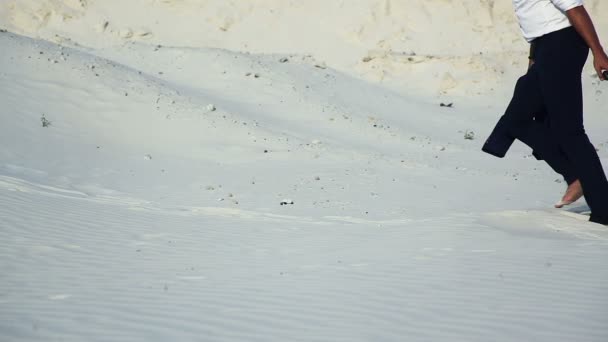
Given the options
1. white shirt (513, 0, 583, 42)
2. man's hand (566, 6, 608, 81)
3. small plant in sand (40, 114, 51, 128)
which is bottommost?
man's hand (566, 6, 608, 81)

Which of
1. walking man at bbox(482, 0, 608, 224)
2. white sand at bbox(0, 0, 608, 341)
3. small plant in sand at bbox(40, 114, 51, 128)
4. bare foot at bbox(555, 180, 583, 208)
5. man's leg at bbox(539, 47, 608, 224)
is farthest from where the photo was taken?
small plant in sand at bbox(40, 114, 51, 128)

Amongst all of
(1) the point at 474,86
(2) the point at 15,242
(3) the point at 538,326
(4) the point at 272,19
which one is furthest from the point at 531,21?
(4) the point at 272,19

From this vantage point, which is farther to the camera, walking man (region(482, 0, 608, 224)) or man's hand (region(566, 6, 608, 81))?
walking man (region(482, 0, 608, 224))

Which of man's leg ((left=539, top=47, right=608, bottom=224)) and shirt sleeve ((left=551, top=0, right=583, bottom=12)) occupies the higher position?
shirt sleeve ((left=551, top=0, right=583, bottom=12))

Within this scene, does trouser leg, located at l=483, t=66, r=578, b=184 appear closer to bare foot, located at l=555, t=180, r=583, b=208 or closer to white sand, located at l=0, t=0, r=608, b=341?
bare foot, located at l=555, t=180, r=583, b=208

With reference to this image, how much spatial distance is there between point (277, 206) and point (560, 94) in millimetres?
3606

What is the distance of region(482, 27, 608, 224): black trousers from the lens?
4.79 metres

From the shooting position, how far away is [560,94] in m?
4.83

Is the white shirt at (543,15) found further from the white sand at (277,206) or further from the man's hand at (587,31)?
the white sand at (277,206)

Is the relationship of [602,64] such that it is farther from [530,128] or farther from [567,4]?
[530,128]

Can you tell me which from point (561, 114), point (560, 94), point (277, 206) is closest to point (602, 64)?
point (560, 94)

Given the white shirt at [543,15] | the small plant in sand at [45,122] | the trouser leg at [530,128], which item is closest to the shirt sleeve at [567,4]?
the white shirt at [543,15]

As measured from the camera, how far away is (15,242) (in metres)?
5.02

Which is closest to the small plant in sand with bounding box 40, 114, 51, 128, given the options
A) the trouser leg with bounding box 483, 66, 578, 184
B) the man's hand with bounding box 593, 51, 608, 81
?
the trouser leg with bounding box 483, 66, 578, 184
